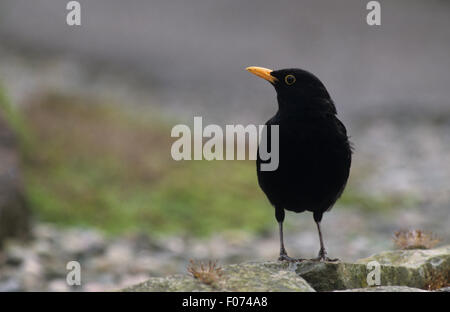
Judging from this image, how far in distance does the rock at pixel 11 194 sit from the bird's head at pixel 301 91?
5674mm

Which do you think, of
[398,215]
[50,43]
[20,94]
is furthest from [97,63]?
[398,215]

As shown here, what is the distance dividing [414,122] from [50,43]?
15.0 meters

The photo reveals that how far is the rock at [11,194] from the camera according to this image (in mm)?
9352

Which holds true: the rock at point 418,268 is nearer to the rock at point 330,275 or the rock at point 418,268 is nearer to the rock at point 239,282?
the rock at point 330,275

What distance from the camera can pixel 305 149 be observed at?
15.6 feet

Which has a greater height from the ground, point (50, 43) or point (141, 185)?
point (50, 43)

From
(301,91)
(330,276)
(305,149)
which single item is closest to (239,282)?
(330,276)

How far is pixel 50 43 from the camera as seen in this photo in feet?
88.1

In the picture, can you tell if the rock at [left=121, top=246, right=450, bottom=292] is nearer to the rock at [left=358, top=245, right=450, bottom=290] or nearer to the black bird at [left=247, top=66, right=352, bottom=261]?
the rock at [left=358, top=245, right=450, bottom=290]

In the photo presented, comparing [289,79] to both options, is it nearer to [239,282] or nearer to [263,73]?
[263,73]

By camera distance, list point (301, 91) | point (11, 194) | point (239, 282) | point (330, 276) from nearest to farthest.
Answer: point (239, 282), point (330, 276), point (301, 91), point (11, 194)

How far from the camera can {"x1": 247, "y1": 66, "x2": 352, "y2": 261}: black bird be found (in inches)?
187

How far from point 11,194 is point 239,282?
629cm

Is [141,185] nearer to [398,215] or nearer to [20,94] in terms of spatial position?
[398,215]
